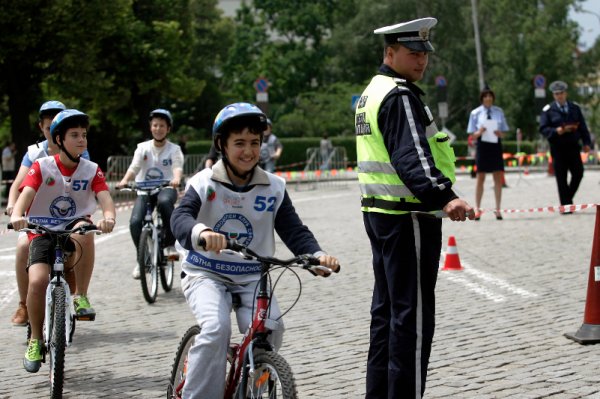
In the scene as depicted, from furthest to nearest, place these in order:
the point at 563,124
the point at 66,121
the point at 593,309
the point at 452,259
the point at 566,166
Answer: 1. the point at 566,166
2. the point at 563,124
3. the point at 452,259
4. the point at 593,309
5. the point at 66,121

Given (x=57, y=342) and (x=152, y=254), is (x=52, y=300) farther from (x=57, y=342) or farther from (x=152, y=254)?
(x=152, y=254)

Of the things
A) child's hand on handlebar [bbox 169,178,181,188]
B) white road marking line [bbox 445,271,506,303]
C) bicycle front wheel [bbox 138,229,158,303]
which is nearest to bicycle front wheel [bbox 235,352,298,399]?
white road marking line [bbox 445,271,506,303]

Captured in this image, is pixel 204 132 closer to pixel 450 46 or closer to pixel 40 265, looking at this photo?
pixel 450 46

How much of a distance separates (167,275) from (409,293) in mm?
5961

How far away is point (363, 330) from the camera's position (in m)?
8.15

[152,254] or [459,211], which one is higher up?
[459,211]

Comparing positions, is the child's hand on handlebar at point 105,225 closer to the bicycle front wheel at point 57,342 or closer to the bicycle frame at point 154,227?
the bicycle front wheel at point 57,342

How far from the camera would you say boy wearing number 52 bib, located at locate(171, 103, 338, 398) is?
491cm

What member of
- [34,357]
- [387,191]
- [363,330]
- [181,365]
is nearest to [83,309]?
[34,357]

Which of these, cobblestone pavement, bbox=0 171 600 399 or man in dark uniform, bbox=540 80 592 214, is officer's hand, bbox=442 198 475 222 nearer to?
cobblestone pavement, bbox=0 171 600 399

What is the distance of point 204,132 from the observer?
62594mm

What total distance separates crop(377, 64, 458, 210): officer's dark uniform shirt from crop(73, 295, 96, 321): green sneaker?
9.59 feet

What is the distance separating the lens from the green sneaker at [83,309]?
23.6 ft

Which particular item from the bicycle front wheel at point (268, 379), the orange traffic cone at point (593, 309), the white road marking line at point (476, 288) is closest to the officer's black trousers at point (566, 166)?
the white road marking line at point (476, 288)
